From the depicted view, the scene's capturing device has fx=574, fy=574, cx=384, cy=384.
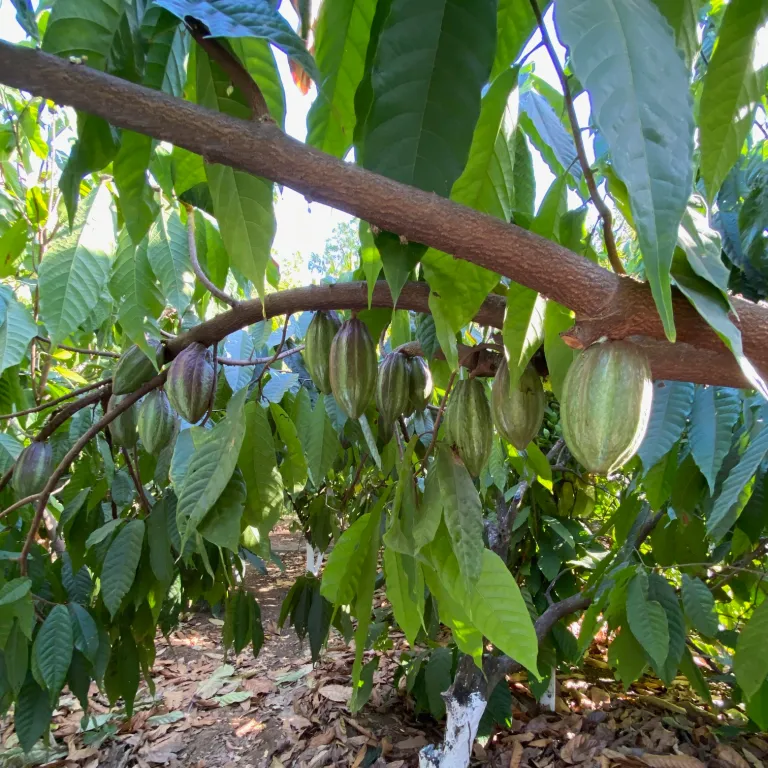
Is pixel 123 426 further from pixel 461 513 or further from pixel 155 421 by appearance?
pixel 461 513

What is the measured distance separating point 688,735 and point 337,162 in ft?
9.89

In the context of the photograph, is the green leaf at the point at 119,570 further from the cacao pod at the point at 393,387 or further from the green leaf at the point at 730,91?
the green leaf at the point at 730,91

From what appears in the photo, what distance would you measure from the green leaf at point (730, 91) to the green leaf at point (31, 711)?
75.1 inches

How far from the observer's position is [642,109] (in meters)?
0.37

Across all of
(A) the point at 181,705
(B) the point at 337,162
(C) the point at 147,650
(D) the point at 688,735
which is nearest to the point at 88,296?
(B) the point at 337,162

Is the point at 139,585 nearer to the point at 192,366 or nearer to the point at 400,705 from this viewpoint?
the point at 192,366

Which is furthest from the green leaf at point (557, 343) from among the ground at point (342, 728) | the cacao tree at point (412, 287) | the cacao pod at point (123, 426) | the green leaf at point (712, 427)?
the ground at point (342, 728)

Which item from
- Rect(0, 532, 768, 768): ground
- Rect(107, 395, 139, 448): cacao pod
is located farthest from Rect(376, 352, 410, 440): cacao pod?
Rect(0, 532, 768, 768): ground

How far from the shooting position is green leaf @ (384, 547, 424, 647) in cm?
91

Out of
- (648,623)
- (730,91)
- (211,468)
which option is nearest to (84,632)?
(211,468)

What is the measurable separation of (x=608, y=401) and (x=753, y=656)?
36.0 inches

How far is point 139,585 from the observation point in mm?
1652

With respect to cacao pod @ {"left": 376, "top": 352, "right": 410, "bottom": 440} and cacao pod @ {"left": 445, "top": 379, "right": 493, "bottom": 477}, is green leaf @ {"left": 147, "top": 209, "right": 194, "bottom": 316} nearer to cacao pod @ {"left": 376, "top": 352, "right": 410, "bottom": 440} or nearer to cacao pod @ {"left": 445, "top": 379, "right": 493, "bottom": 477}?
cacao pod @ {"left": 376, "top": 352, "right": 410, "bottom": 440}

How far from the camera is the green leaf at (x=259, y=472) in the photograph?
3.63ft
